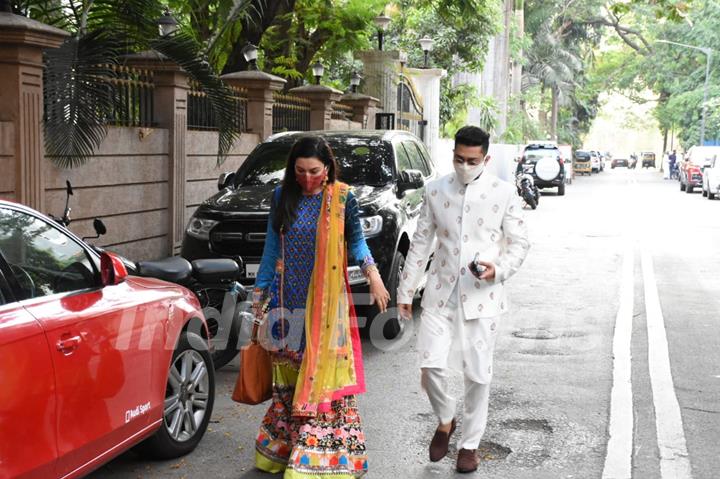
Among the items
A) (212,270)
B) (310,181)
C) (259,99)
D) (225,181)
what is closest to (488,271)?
(310,181)

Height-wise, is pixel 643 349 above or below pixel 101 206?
below

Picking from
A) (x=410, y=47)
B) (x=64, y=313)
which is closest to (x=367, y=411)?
(x=64, y=313)

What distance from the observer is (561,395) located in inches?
271

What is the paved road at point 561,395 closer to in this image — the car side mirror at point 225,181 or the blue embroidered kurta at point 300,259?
the blue embroidered kurta at point 300,259

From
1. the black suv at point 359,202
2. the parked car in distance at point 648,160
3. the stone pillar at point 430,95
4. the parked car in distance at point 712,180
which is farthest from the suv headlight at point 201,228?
the parked car in distance at point 648,160

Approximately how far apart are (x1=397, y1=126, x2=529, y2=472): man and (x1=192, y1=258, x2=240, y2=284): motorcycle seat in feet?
7.37

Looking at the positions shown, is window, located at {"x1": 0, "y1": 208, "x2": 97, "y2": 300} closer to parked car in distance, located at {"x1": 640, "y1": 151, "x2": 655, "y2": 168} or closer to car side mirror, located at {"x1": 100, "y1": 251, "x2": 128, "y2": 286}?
car side mirror, located at {"x1": 100, "y1": 251, "x2": 128, "y2": 286}

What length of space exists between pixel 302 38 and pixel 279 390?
16.3 meters

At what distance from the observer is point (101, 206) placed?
11430 mm

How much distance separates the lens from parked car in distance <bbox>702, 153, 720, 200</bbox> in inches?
1366

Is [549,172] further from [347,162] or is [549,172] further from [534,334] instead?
[534,334]

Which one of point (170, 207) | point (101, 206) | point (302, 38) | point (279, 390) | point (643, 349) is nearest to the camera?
point (279, 390)

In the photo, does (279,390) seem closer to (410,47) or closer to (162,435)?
(162,435)

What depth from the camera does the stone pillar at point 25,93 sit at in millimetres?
9094
